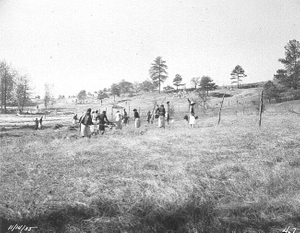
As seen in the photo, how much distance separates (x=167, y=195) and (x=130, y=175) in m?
1.15

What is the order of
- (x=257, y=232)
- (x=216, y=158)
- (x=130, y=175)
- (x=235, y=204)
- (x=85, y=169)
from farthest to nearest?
(x=216, y=158) → (x=85, y=169) → (x=130, y=175) → (x=235, y=204) → (x=257, y=232)

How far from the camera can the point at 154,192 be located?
3.49 meters

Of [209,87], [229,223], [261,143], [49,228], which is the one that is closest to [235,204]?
[229,223]

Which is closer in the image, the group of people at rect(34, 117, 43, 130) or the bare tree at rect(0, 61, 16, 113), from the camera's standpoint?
the bare tree at rect(0, 61, 16, 113)

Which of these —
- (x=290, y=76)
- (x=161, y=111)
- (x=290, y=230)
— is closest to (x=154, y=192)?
(x=290, y=230)

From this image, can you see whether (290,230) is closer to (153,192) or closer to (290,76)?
(153,192)

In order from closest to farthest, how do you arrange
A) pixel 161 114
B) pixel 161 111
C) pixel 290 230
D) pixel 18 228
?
pixel 18 228 < pixel 290 230 < pixel 161 111 < pixel 161 114

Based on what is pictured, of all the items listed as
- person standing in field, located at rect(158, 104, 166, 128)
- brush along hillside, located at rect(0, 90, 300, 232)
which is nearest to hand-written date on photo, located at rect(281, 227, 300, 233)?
brush along hillside, located at rect(0, 90, 300, 232)

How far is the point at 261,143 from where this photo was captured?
7.07m

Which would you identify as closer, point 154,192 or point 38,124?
point 154,192

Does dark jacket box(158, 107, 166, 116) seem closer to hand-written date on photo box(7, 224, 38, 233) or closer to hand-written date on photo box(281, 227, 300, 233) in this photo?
hand-written date on photo box(281, 227, 300, 233)

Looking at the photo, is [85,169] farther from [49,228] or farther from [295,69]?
[295,69]

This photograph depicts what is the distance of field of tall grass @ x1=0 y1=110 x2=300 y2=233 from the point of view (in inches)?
108

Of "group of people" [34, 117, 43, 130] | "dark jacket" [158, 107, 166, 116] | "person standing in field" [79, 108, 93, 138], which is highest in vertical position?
"dark jacket" [158, 107, 166, 116]
